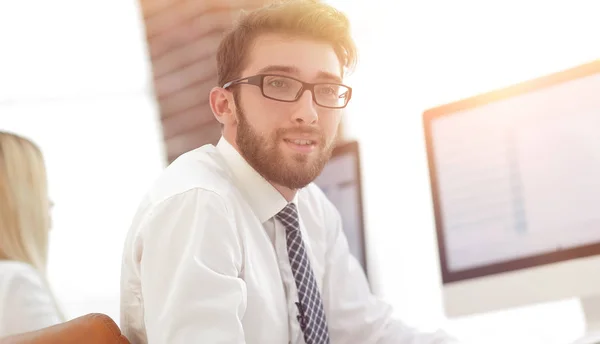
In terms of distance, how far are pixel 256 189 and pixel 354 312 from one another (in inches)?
15.7

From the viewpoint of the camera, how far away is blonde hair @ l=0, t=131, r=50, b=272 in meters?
1.91

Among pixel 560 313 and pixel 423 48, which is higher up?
pixel 423 48

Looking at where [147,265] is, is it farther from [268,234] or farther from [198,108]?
[198,108]

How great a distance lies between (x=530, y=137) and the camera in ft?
4.97

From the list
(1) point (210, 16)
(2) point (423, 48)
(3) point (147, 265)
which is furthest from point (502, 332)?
(1) point (210, 16)

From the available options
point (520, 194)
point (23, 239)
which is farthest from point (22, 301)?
point (520, 194)

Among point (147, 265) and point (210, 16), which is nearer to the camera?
point (147, 265)

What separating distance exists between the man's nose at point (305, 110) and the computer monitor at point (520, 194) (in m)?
0.45

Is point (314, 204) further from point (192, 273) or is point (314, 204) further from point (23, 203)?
point (23, 203)

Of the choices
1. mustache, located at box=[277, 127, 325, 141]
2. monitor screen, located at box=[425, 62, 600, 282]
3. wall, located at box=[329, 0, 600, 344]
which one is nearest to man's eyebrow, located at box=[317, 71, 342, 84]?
mustache, located at box=[277, 127, 325, 141]

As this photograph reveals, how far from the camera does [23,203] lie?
1.97 m

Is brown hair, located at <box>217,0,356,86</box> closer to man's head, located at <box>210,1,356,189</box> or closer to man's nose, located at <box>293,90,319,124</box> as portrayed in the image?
man's head, located at <box>210,1,356,189</box>

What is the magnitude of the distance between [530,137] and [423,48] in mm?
688

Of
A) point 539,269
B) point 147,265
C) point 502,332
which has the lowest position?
point 502,332
